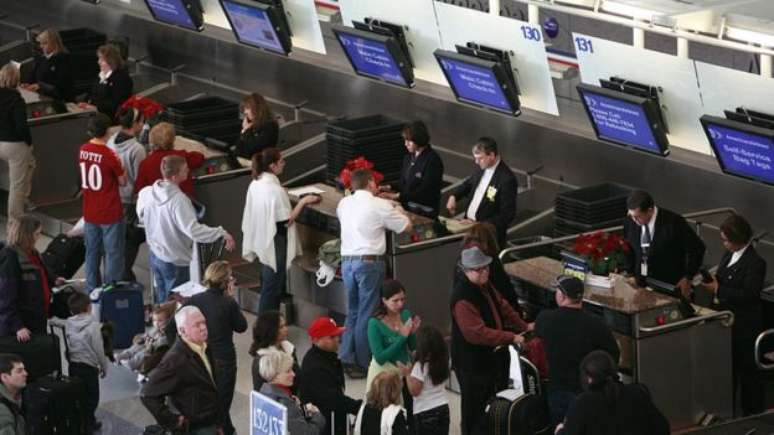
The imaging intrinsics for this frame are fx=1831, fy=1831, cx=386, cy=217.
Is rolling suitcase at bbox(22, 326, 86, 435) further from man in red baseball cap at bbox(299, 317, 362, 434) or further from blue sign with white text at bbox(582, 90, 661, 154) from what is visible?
blue sign with white text at bbox(582, 90, 661, 154)

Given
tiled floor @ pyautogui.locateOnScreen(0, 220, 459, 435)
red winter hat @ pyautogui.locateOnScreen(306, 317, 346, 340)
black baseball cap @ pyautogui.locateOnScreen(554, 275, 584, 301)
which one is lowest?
tiled floor @ pyautogui.locateOnScreen(0, 220, 459, 435)

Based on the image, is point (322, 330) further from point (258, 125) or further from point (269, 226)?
point (258, 125)

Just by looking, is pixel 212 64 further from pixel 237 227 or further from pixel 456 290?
pixel 456 290

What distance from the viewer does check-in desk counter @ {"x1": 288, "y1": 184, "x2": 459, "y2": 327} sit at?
12625 mm

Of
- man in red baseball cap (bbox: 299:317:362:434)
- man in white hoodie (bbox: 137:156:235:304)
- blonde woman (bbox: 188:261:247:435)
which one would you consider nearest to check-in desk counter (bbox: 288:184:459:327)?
man in white hoodie (bbox: 137:156:235:304)

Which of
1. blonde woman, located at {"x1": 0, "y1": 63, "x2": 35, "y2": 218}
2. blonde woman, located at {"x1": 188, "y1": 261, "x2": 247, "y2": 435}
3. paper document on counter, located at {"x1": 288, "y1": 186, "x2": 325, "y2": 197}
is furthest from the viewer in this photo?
blonde woman, located at {"x1": 0, "y1": 63, "x2": 35, "y2": 218}

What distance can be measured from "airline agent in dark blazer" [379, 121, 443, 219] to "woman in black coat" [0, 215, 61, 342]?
2.76 m

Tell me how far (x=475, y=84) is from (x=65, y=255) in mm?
3422

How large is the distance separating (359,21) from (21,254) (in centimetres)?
457

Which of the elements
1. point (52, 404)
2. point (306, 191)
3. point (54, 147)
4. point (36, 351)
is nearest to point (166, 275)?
point (306, 191)

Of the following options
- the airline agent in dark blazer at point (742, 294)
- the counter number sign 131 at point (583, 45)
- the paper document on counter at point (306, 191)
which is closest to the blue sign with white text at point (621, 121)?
the counter number sign 131 at point (583, 45)

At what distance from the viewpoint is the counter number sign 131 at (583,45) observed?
13.3 metres

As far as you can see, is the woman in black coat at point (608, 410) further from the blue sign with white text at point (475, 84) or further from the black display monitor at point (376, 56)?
the black display monitor at point (376, 56)

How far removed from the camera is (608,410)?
8.92m
